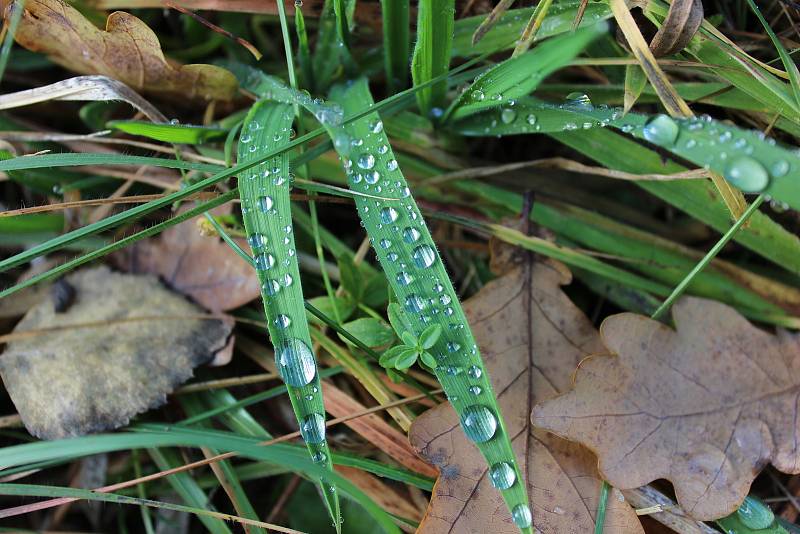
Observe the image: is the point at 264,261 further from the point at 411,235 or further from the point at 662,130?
the point at 662,130

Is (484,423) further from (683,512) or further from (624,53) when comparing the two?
(624,53)

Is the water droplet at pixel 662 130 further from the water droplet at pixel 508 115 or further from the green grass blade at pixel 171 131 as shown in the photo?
the green grass blade at pixel 171 131

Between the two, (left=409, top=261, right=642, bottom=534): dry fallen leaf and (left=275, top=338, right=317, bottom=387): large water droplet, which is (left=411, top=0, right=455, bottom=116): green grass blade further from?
(left=275, top=338, right=317, bottom=387): large water droplet

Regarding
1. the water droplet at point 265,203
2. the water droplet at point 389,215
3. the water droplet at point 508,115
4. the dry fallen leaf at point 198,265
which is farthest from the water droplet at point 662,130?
the dry fallen leaf at point 198,265

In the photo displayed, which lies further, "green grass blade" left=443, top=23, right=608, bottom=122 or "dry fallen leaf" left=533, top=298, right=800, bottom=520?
"dry fallen leaf" left=533, top=298, right=800, bottom=520

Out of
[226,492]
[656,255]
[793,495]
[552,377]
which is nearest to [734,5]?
[656,255]

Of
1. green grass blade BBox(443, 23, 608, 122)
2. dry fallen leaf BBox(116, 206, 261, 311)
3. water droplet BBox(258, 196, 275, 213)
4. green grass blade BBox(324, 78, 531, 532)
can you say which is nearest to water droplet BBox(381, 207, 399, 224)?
green grass blade BBox(324, 78, 531, 532)
